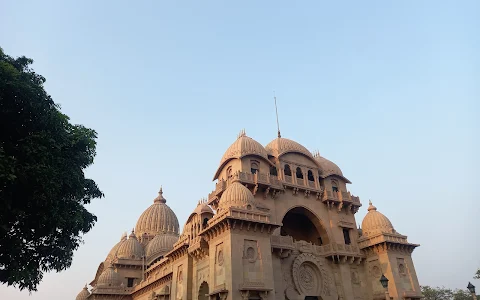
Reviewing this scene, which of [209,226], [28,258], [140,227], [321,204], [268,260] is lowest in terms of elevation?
[28,258]

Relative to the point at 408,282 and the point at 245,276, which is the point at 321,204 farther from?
the point at 245,276

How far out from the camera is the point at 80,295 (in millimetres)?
51438

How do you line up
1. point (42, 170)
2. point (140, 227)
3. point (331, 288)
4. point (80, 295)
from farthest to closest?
point (140, 227)
point (80, 295)
point (331, 288)
point (42, 170)

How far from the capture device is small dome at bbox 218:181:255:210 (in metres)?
27.5

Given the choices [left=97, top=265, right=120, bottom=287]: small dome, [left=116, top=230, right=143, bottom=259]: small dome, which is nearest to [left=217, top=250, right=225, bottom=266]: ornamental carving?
[left=97, top=265, right=120, bottom=287]: small dome

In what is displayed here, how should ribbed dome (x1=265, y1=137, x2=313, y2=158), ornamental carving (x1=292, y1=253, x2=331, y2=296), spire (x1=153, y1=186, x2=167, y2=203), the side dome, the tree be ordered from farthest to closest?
spire (x1=153, y1=186, x2=167, y2=203), ribbed dome (x1=265, y1=137, x2=313, y2=158), the side dome, ornamental carving (x1=292, y1=253, x2=331, y2=296), the tree

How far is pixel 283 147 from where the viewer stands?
36281 mm

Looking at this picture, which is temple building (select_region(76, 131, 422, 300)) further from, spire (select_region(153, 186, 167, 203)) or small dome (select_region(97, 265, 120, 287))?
spire (select_region(153, 186, 167, 203))

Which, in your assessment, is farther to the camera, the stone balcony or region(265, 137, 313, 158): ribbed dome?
region(265, 137, 313, 158): ribbed dome

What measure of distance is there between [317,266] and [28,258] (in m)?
22.5

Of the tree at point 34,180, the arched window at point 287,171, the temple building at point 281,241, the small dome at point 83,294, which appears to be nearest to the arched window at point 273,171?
the temple building at point 281,241

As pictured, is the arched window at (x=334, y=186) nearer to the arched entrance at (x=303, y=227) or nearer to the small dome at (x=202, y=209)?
the arched entrance at (x=303, y=227)

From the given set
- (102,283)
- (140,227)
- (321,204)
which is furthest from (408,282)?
(140,227)

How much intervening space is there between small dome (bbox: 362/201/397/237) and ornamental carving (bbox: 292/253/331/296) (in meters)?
6.29
